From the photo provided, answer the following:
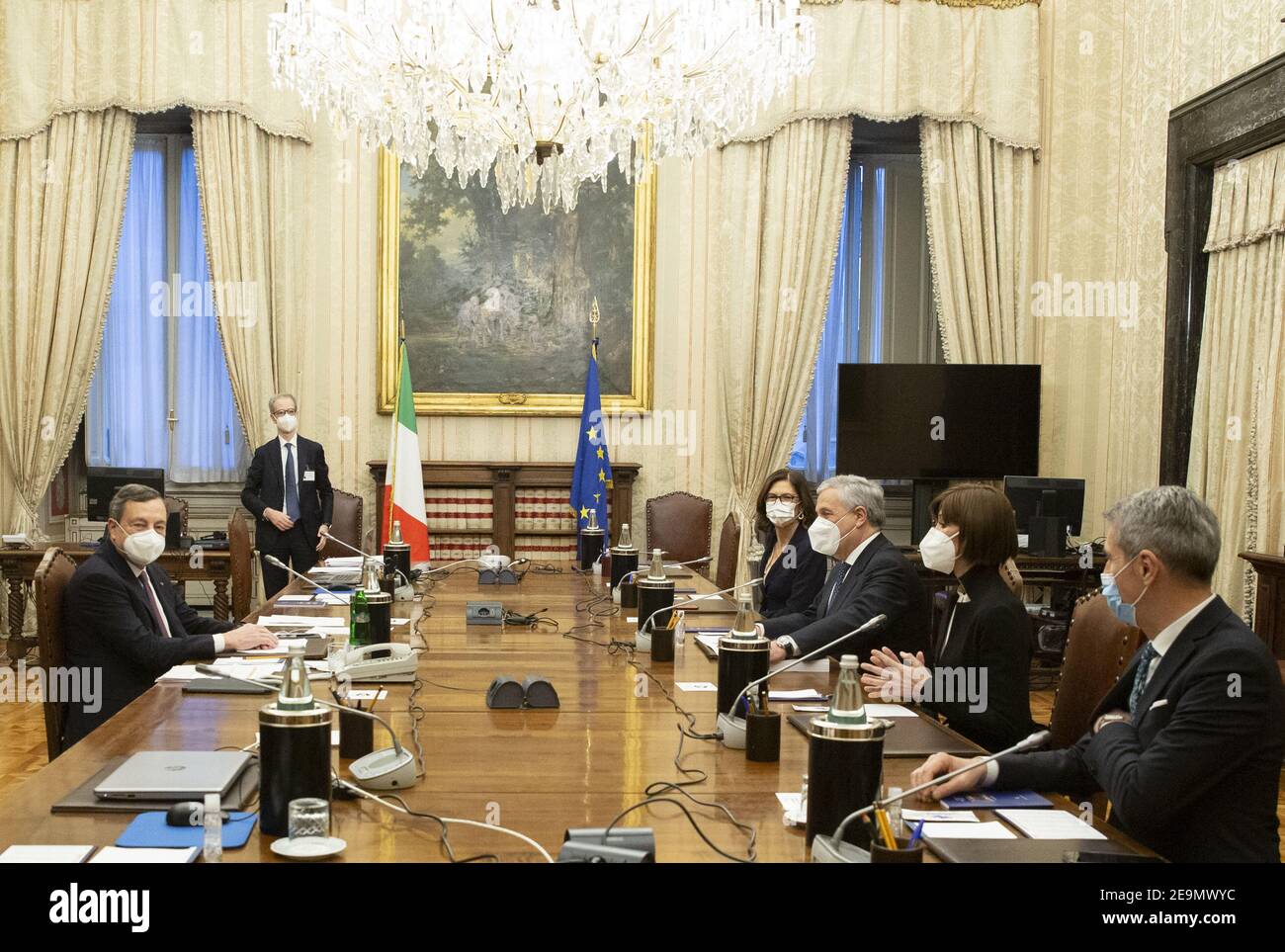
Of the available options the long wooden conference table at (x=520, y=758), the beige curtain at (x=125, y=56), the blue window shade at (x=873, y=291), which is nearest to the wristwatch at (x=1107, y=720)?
the long wooden conference table at (x=520, y=758)

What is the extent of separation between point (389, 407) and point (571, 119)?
3.48m

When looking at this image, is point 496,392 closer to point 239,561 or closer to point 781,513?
point 239,561

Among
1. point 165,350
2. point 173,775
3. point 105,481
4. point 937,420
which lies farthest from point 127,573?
point 937,420

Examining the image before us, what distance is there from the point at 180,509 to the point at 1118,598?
6.59 m

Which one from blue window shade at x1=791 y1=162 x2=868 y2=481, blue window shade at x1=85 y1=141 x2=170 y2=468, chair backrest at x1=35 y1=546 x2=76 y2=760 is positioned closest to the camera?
chair backrest at x1=35 y1=546 x2=76 y2=760

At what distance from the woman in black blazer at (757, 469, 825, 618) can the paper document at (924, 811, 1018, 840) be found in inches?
115

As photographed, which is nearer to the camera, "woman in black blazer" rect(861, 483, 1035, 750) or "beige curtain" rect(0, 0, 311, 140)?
"woman in black blazer" rect(861, 483, 1035, 750)

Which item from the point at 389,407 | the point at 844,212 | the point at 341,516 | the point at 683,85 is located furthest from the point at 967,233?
the point at 341,516

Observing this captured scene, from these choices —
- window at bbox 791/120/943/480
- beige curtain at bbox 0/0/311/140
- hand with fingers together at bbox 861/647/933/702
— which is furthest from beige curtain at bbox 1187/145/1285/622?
beige curtain at bbox 0/0/311/140

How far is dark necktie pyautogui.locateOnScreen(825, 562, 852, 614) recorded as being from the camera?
4.42m

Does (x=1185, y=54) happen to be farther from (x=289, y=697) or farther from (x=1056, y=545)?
(x=289, y=697)

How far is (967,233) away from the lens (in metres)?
Answer: 8.33

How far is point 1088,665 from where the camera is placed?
3.29 metres

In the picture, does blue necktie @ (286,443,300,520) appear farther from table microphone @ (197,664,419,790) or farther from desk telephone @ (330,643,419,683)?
table microphone @ (197,664,419,790)
